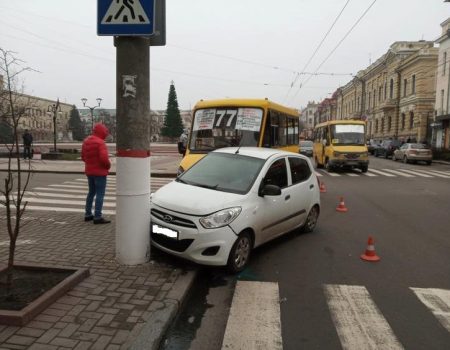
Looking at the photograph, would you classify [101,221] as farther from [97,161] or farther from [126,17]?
[126,17]

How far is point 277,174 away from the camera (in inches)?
277

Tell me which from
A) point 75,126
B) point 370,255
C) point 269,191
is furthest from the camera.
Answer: point 75,126

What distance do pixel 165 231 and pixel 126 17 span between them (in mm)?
2702

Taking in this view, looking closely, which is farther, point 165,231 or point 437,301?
point 165,231

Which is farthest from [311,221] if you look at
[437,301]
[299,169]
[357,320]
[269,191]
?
[357,320]

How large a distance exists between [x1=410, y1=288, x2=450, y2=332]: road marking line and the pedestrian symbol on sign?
4.59m

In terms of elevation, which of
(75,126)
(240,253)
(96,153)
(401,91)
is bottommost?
(240,253)

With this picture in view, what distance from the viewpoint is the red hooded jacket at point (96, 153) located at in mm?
7805

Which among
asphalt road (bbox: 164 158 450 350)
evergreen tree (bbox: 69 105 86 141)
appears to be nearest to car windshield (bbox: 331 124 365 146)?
asphalt road (bbox: 164 158 450 350)

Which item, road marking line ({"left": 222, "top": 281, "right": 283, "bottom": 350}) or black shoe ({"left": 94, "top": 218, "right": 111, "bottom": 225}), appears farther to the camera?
black shoe ({"left": 94, "top": 218, "right": 111, "bottom": 225})

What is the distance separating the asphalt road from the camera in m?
4.08

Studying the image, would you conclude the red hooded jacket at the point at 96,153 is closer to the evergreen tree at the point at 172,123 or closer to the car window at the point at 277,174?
the car window at the point at 277,174

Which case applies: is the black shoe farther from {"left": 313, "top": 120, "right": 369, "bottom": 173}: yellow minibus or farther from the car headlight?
{"left": 313, "top": 120, "right": 369, "bottom": 173}: yellow minibus

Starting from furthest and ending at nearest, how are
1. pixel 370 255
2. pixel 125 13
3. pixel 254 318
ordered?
pixel 370 255, pixel 125 13, pixel 254 318
